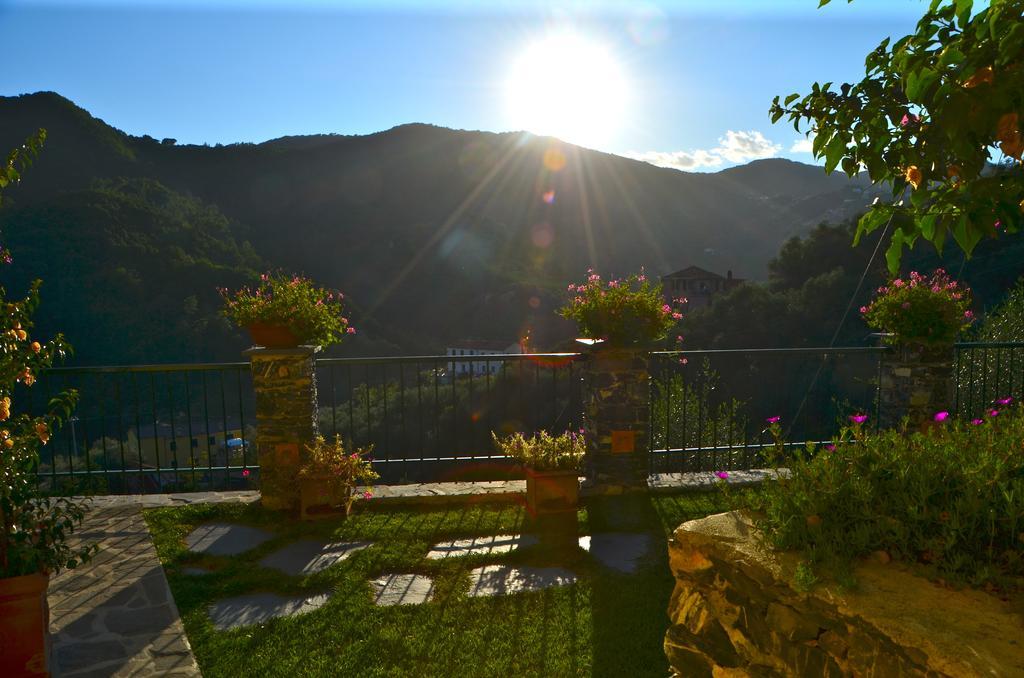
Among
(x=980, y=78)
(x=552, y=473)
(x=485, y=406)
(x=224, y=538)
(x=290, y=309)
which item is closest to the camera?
(x=980, y=78)

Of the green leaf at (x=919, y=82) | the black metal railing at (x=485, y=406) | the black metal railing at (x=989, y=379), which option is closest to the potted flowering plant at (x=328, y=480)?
the black metal railing at (x=485, y=406)

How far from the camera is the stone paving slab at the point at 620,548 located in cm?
397

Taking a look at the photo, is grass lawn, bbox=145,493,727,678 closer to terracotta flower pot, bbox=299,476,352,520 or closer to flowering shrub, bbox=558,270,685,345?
terracotta flower pot, bbox=299,476,352,520

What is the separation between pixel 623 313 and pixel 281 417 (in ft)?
9.15

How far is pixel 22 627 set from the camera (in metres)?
2.53

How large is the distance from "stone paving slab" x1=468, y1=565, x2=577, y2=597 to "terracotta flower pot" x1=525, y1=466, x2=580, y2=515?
0.75 m

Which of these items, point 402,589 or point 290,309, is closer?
point 402,589

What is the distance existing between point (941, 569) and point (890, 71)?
→ 1605 millimetres

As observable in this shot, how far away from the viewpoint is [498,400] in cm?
2342

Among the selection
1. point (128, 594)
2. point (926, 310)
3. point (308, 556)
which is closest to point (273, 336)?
point (308, 556)

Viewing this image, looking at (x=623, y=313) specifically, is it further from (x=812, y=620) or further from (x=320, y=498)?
(x=812, y=620)

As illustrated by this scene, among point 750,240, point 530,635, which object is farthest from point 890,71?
point 750,240

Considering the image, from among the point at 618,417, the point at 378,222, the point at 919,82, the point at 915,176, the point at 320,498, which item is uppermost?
the point at 378,222

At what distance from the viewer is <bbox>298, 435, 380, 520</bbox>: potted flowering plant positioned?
4777mm
